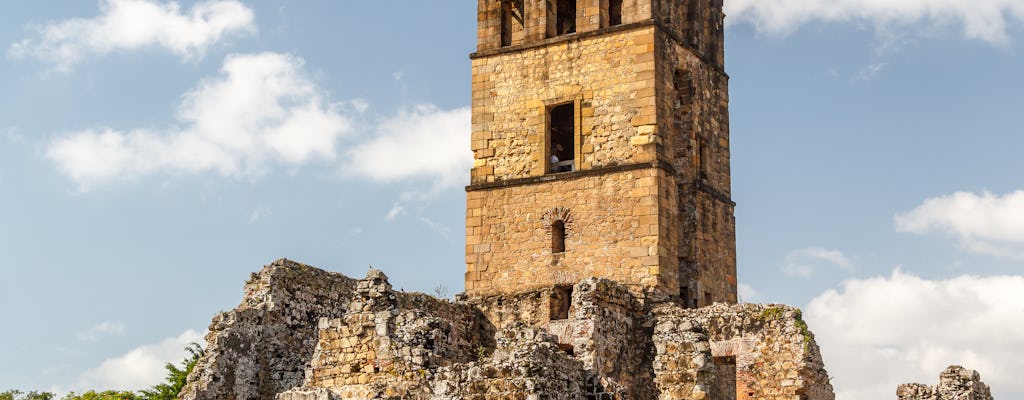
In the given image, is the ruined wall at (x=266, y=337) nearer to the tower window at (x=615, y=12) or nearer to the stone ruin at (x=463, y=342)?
the stone ruin at (x=463, y=342)

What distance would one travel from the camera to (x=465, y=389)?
17859 millimetres

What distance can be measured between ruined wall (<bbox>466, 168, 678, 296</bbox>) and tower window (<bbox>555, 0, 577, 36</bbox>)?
332 centimetres

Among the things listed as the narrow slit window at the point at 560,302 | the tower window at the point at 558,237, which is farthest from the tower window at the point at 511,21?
the narrow slit window at the point at 560,302

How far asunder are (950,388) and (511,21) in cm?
1160

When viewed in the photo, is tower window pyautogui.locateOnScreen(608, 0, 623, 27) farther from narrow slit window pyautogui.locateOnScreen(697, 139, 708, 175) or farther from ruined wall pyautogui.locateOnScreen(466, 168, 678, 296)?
ruined wall pyautogui.locateOnScreen(466, 168, 678, 296)

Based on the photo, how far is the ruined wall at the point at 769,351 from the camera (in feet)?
82.2

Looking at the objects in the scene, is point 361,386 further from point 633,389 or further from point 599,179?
point 599,179

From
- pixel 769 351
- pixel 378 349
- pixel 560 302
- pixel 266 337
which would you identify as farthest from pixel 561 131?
pixel 378 349

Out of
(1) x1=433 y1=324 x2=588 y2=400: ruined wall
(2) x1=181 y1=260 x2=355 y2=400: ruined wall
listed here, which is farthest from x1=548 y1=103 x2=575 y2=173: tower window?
(1) x1=433 y1=324 x2=588 y2=400: ruined wall

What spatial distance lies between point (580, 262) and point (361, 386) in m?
10.1

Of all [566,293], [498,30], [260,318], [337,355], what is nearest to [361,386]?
[337,355]

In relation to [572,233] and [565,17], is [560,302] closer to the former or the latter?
[572,233]

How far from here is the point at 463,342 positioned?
25094mm

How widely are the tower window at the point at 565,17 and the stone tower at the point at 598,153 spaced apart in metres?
0.03
